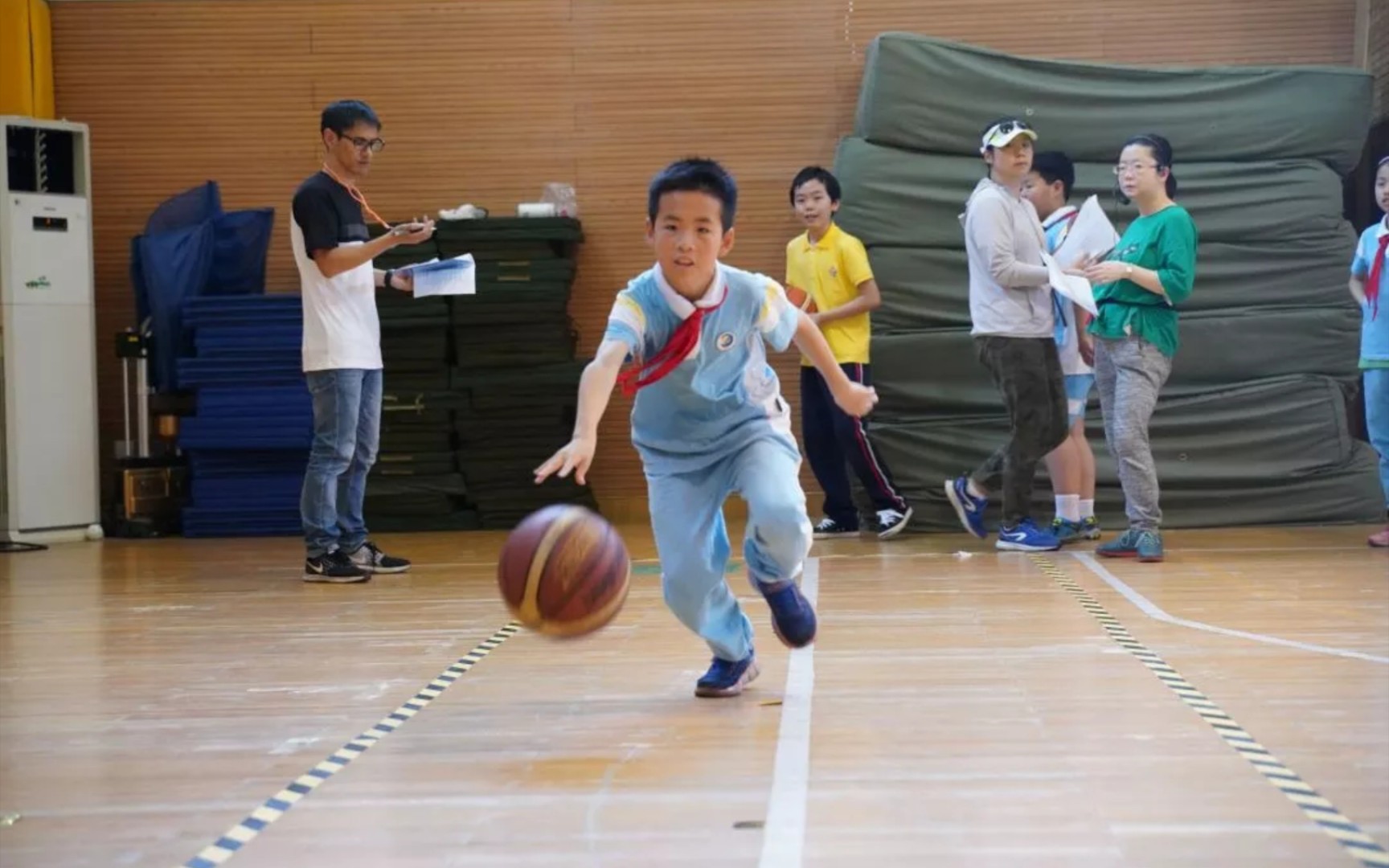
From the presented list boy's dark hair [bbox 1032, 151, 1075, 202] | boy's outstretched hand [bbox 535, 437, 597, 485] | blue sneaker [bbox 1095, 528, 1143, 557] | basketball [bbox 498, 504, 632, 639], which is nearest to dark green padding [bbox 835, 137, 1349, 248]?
boy's dark hair [bbox 1032, 151, 1075, 202]

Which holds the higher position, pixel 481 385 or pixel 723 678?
pixel 481 385

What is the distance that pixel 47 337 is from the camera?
9.82m

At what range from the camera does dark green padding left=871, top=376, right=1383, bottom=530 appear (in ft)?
30.0

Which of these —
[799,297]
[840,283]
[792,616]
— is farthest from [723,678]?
[840,283]

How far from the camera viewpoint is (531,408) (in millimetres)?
9883

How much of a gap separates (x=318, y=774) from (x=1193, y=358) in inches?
268

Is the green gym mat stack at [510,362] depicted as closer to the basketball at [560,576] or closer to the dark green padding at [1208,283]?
the dark green padding at [1208,283]

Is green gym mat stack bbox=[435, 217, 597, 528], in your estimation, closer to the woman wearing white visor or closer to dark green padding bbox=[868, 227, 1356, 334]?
dark green padding bbox=[868, 227, 1356, 334]

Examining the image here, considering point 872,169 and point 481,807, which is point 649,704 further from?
point 872,169

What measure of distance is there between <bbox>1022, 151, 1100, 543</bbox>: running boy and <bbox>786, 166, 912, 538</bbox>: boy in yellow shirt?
0.88 m

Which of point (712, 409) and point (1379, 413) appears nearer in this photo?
point (712, 409)

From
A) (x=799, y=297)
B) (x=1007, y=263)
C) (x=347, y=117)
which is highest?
(x=347, y=117)

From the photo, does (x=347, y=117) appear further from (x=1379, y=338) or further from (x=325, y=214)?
(x=1379, y=338)

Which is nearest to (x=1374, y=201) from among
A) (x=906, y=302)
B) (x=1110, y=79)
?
(x=1110, y=79)
